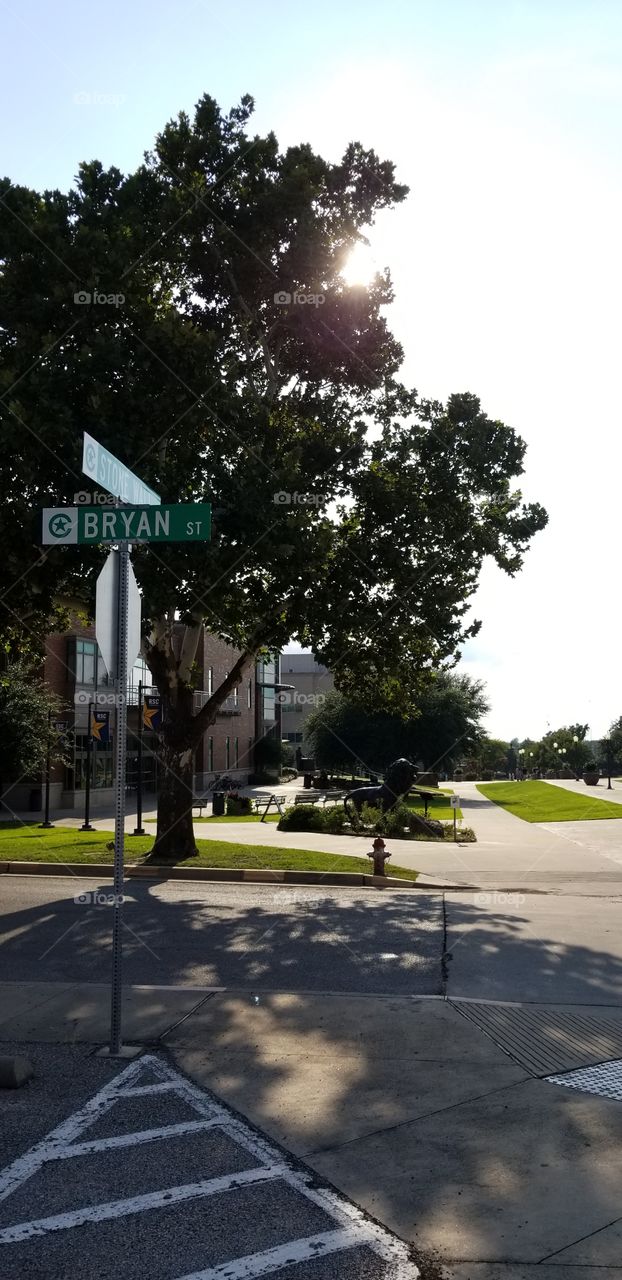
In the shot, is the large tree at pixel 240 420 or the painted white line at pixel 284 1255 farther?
the large tree at pixel 240 420

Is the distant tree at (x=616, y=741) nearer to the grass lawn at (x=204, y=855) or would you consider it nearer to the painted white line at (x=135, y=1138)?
the grass lawn at (x=204, y=855)

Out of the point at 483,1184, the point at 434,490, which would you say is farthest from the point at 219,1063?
the point at 434,490

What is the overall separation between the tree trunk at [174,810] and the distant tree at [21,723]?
11.9 meters

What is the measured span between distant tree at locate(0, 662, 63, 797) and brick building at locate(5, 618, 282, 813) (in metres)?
1.48

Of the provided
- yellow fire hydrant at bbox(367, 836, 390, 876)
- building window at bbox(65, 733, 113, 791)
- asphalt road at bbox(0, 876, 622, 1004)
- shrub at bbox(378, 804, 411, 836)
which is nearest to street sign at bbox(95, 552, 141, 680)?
asphalt road at bbox(0, 876, 622, 1004)

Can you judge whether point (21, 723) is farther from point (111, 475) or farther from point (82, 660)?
point (111, 475)

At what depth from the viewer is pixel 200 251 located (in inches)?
758

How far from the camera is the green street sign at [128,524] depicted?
6.53 metres

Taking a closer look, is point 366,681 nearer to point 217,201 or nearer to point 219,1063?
point 217,201

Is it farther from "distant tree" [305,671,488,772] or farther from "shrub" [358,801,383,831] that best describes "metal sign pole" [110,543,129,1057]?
"distant tree" [305,671,488,772]

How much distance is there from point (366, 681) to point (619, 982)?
45.0 ft

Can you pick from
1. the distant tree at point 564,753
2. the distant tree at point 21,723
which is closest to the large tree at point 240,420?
the distant tree at point 21,723

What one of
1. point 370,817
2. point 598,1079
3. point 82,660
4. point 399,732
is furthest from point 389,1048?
point 399,732

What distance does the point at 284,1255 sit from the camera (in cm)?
390
